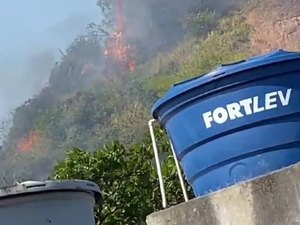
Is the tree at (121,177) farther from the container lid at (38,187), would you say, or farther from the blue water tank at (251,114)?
the blue water tank at (251,114)

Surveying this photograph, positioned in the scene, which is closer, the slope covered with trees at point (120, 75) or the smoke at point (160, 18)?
the slope covered with trees at point (120, 75)

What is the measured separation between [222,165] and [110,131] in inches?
2091

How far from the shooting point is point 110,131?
56.3m


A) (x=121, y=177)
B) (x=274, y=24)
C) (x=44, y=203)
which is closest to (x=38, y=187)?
(x=44, y=203)

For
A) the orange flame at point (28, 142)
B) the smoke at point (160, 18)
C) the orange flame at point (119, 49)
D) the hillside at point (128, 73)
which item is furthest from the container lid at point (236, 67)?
the orange flame at point (119, 49)

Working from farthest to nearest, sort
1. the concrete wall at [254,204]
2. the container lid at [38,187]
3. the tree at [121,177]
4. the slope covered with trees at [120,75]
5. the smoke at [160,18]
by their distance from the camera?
the smoke at [160,18] → the slope covered with trees at [120,75] → the tree at [121,177] → the container lid at [38,187] → the concrete wall at [254,204]

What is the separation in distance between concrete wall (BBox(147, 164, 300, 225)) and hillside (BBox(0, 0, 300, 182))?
4631 cm

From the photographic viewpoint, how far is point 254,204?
311 cm

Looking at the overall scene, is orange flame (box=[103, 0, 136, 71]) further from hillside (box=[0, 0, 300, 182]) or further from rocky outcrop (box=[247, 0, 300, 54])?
rocky outcrop (box=[247, 0, 300, 54])

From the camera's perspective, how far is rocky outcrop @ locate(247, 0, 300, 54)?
192 ft

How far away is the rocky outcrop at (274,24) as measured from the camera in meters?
58.5

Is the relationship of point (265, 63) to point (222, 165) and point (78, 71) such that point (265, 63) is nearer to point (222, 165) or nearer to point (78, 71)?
point (222, 165)

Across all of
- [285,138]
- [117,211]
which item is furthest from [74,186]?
[117,211]

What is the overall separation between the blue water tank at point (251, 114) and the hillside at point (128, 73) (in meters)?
46.3
